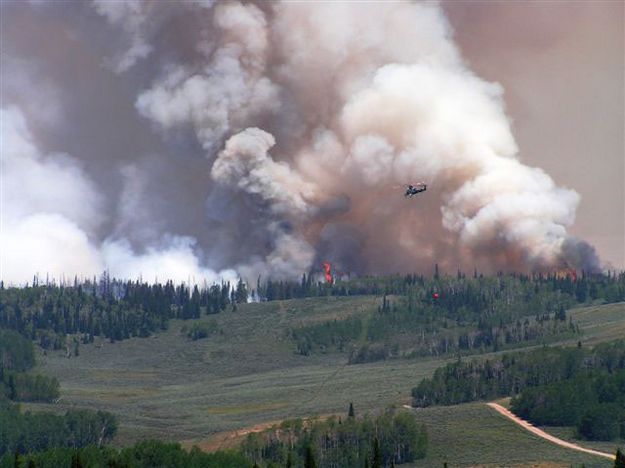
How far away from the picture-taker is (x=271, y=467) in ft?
649

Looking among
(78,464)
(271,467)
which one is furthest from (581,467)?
(78,464)

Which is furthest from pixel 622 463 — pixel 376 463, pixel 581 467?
pixel 581 467

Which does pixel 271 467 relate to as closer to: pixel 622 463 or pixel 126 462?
pixel 126 462

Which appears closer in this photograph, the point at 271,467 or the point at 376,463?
the point at 376,463

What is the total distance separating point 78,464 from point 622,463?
177ft

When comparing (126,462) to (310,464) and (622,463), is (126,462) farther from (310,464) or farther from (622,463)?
(622,463)

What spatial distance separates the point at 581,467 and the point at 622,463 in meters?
44.4

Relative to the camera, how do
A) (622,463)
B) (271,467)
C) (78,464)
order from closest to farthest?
(622,463) < (78,464) < (271,467)

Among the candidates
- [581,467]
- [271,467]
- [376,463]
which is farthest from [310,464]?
[581,467]

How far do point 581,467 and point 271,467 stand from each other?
124 ft

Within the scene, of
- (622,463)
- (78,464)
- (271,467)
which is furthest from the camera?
(271,467)

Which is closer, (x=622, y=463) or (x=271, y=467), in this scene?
(x=622, y=463)

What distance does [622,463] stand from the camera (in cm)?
15488

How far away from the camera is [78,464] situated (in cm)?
16538
